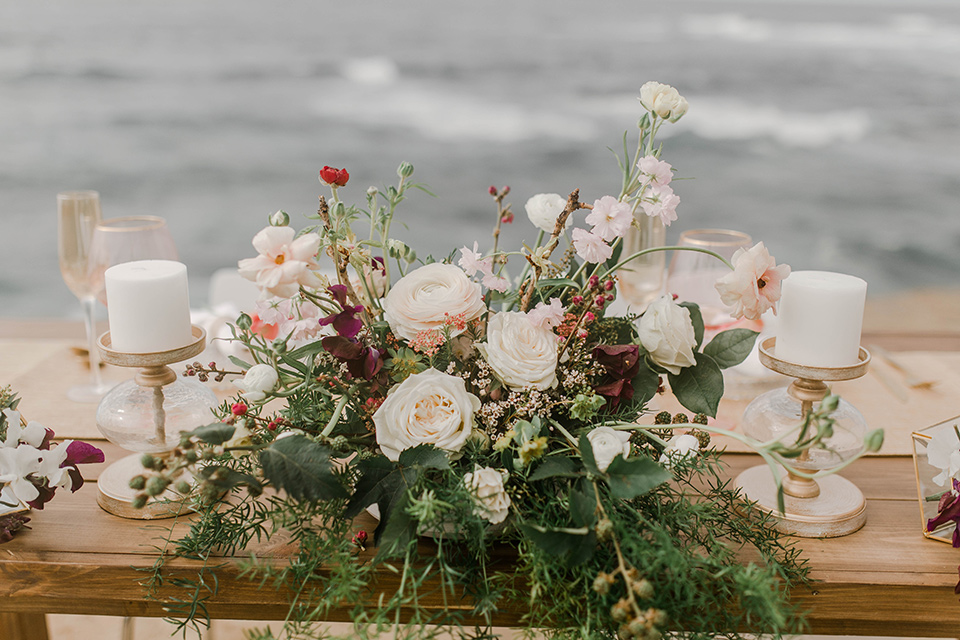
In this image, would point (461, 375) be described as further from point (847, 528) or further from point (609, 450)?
point (847, 528)

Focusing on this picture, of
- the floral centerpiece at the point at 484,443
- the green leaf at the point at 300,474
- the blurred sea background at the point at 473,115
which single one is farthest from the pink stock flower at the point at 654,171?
the blurred sea background at the point at 473,115

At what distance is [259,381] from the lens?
0.71 m

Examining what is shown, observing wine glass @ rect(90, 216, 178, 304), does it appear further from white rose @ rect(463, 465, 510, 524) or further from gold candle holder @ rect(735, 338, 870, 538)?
gold candle holder @ rect(735, 338, 870, 538)

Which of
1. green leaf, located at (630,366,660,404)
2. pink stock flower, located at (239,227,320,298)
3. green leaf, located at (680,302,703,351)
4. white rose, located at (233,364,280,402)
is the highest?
pink stock flower, located at (239,227,320,298)

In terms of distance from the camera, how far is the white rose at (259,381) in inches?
28.1

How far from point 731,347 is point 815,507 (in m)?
0.22

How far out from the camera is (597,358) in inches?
29.9

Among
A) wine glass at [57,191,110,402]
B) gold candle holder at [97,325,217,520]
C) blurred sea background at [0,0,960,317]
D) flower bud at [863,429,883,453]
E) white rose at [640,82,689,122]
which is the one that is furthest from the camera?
blurred sea background at [0,0,960,317]

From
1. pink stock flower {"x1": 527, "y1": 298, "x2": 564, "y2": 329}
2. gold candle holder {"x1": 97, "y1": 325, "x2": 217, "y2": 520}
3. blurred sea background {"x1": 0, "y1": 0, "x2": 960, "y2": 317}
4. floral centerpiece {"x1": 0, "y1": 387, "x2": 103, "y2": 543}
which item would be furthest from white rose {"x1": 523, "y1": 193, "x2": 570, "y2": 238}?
blurred sea background {"x1": 0, "y1": 0, "x2": 960, "y2": 317}

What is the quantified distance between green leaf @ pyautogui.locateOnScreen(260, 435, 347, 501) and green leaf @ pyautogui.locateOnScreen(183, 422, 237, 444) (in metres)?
0.04

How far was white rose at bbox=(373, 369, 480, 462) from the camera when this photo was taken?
2.29 feet

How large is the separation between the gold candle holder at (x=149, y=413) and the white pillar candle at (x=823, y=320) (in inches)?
27.8

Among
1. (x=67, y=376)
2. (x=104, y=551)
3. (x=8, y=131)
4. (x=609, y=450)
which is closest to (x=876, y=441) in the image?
(x=609, y=450)

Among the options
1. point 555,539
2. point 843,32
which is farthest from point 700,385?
point 843,32
